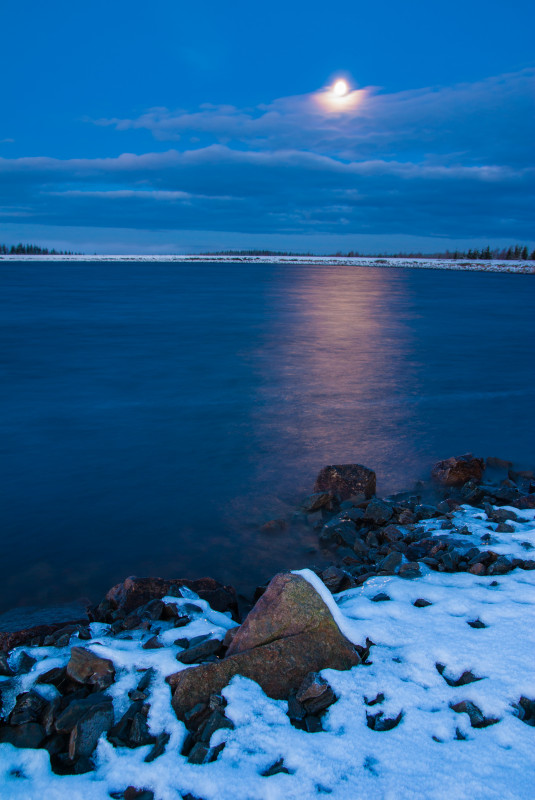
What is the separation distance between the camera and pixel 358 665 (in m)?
3.56

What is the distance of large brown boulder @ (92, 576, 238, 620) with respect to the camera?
468 cm

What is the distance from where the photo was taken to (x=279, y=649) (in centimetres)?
345

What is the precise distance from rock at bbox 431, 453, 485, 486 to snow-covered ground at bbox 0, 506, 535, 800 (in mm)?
3743

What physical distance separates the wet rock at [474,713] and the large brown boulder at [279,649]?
67 cm

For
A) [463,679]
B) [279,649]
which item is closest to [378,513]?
[463,679]

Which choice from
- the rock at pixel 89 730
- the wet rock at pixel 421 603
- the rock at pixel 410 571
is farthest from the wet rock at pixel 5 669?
the rock at pixel 410 571

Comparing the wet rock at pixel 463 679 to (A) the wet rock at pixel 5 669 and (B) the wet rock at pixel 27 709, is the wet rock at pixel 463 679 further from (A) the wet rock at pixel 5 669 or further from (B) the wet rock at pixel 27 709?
(A) the wet rock at pixel 5 669

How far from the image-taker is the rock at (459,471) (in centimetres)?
787

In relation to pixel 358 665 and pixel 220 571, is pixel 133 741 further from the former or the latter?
pixel 220 571

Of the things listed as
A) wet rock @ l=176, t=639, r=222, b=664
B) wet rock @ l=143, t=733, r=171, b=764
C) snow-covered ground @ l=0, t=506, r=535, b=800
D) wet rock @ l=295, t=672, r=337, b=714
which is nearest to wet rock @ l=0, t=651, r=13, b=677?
snow-covered ground @ l=0, t=506, r=535, b=800

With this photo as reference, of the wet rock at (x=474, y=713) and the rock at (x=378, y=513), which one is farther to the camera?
the rock at (x=378, y=513)

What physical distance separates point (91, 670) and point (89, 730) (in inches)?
18.1

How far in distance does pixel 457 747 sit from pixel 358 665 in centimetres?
80

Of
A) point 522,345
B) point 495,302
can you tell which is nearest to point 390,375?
point 522,345
